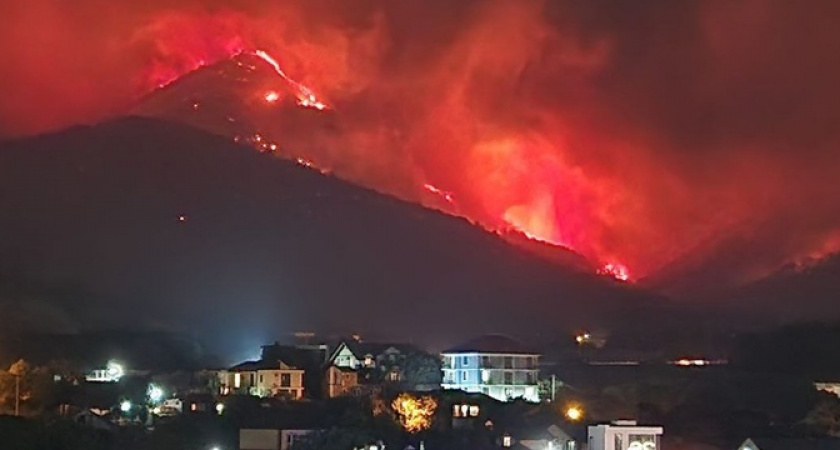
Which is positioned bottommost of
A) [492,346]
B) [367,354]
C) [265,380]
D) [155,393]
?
[155,393]

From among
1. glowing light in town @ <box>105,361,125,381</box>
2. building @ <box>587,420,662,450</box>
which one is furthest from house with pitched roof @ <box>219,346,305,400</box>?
building @ <box>587,420,662,450</box>

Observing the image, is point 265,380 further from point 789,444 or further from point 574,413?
point 789,444

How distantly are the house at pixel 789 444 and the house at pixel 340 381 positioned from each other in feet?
22.2

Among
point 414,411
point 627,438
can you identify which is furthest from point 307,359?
point 627,438

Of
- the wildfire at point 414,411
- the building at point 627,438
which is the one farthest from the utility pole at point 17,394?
the building at point 627,438

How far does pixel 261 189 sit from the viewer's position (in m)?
36.9

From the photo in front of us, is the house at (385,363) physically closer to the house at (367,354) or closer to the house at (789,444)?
the house at (367,354)

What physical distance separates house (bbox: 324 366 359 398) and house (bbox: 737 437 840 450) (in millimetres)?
6769

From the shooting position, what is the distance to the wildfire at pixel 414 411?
20406 millimetres

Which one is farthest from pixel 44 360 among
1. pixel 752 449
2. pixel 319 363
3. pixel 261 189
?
pixel 261 189

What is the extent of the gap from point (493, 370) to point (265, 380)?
4477mm

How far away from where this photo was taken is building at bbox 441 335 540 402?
25.9 metres

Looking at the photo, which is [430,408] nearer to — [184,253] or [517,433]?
[517,433]

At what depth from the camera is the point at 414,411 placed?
68.2 feet
